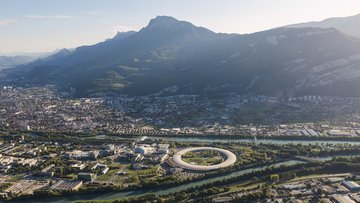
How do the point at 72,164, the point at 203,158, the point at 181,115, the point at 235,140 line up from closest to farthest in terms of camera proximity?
1. the point at 72,164
2. the point at 203,158
3. the point at 235,140
4. the point at 181,115

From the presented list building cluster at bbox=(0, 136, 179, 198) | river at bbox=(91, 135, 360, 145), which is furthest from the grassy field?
river at bbox=(91, 135, 360, 145)

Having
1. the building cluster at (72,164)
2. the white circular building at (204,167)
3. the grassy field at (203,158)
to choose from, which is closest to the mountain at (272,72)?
the white circular building at (204,167)

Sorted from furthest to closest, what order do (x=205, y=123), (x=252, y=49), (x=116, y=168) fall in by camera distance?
(x=252, y=49)
(x=205, y=123)
(x=116, y=168)

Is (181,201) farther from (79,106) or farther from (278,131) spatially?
(79,106)

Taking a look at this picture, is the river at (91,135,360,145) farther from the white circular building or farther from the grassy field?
the grassy field

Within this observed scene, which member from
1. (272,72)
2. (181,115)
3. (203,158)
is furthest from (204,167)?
(272,72)

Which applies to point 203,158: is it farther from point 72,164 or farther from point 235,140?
point 72,164

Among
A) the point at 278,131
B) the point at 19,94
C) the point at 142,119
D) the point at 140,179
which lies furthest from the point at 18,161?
the point at 19,94

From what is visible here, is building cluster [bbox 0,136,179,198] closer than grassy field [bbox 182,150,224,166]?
Yes

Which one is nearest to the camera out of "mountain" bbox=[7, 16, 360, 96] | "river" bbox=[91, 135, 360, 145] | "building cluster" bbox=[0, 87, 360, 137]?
"river" bbox=[91, 135, 360, 145]

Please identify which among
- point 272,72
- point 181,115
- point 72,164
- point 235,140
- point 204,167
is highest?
point 272,72

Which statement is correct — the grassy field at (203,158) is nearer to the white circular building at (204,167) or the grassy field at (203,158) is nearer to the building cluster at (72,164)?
the white circular building at (204,167)
